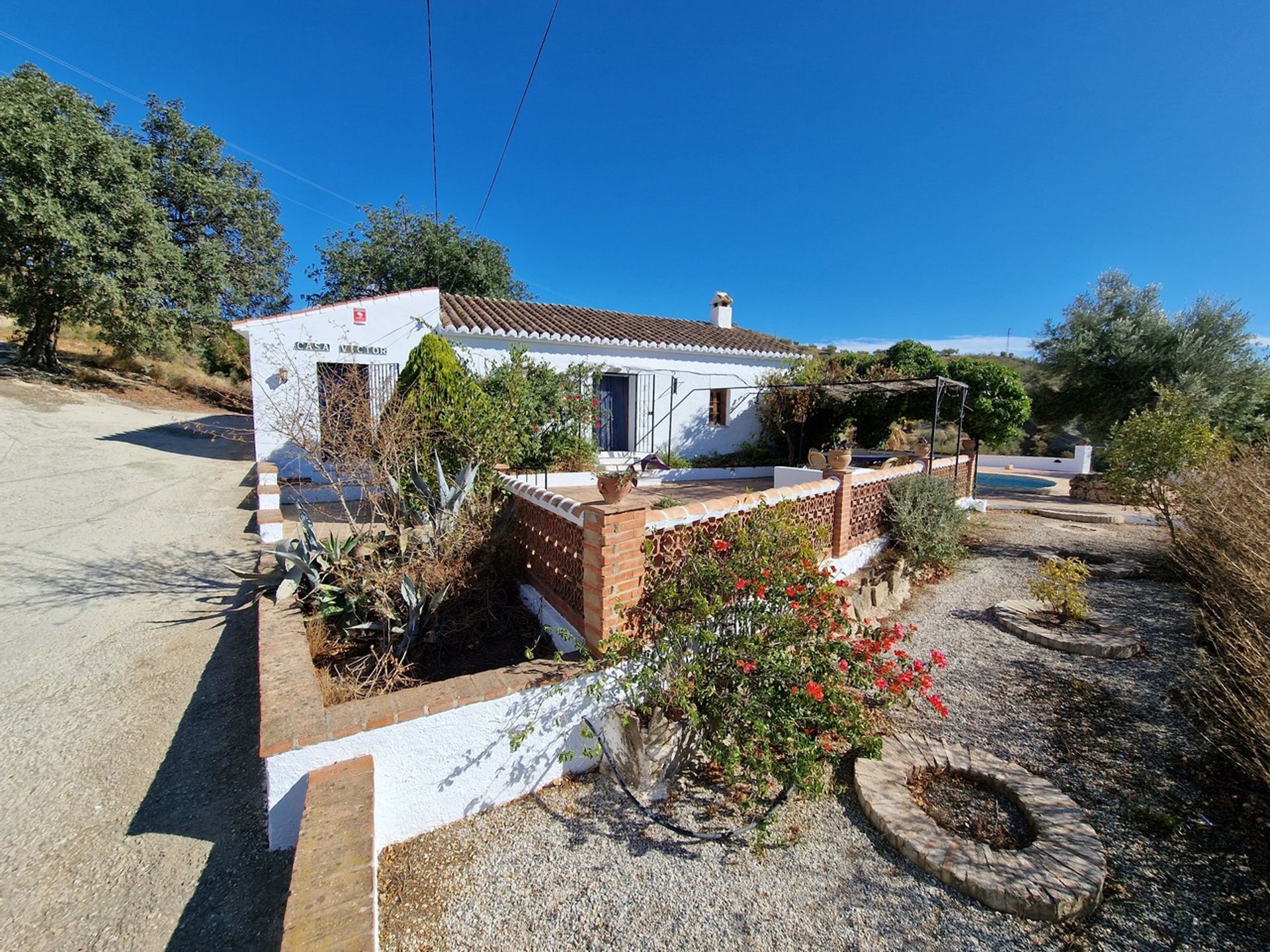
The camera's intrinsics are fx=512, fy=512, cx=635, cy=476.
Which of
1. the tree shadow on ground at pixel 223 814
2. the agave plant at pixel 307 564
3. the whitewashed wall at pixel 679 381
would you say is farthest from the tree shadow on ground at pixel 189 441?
the tree shadow on ground at pixel 223 814

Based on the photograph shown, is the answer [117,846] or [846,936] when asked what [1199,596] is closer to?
[846,936]

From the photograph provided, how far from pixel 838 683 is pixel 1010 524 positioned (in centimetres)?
1076

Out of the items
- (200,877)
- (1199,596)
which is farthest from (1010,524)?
(200,877)

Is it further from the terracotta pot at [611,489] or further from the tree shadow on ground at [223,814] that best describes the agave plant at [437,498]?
the tree shadow on ground at [223,814]

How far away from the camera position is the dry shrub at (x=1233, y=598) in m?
3.44

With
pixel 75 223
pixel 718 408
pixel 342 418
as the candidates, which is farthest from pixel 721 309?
pixel 75 223

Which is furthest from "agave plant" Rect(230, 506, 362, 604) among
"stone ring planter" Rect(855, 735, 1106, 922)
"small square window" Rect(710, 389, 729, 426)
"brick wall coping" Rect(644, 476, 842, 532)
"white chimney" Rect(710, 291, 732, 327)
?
"white chimney" Rect(710, 291, 732, 327)

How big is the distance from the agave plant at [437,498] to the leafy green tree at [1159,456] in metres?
10.6

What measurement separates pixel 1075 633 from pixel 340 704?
7599mm

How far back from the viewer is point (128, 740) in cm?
396

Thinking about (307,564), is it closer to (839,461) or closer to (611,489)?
(611,489)

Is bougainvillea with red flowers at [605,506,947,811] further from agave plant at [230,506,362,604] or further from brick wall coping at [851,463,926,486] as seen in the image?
brick wall coping at [851,463,926,486]

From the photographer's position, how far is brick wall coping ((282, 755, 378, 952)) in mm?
2256

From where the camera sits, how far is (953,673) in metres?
5.25
